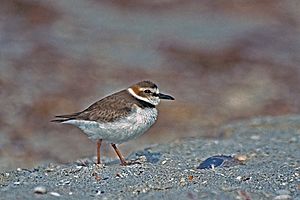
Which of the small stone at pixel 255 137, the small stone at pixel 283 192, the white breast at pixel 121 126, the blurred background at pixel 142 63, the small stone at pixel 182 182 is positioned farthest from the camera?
the blurred background at pixel 142 63

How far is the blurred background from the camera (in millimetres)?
16156

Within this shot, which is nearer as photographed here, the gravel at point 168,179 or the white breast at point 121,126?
the gravel at point 168,179

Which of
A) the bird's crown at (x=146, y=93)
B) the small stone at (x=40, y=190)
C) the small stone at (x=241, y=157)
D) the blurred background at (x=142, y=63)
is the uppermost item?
the bird's crown at (x=146, y=93)

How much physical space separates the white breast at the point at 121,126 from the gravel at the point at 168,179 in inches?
12.7

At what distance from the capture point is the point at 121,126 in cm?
835

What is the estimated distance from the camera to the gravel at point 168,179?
6.91 metres

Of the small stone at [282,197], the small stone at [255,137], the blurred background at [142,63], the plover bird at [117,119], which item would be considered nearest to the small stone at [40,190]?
the plover bird at [117,119]

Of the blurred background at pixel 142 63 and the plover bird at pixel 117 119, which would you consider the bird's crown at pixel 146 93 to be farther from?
the blurred background at pixel 142 63

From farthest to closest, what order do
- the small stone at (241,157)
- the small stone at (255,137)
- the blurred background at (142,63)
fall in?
the blurred background at (142,63) → the small stone at (255,137) → the small stone at (241,157)

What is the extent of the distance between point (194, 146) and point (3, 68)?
449 inches

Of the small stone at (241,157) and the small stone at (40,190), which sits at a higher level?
the small stone at (40,190)

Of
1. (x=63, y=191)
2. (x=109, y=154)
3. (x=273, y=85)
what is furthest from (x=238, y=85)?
(x=63, y=191)

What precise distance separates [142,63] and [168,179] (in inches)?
623

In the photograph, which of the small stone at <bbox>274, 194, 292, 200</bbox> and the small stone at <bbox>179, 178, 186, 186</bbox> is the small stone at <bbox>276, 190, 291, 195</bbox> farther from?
the small stone at <bbox>179, 178, 186, 186</bbox>
